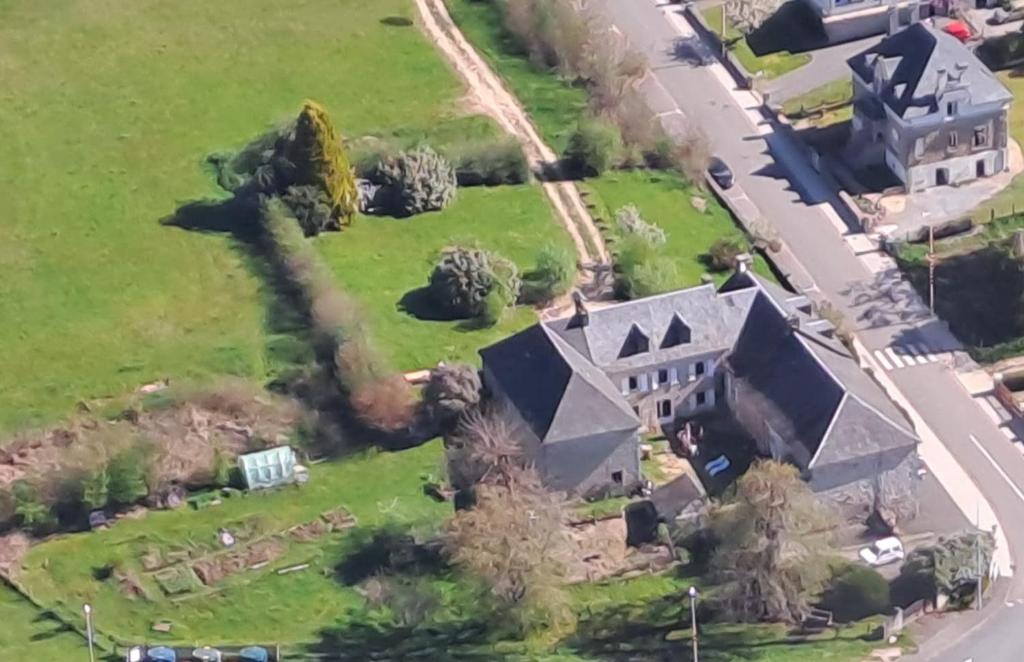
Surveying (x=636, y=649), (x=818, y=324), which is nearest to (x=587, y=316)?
(x=818, y=324)

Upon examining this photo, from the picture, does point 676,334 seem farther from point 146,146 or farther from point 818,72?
point 146,146

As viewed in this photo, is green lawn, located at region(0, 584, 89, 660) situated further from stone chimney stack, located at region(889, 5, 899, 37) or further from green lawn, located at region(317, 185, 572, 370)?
stone chimney stack, located at region(889, 5, 899, 37)

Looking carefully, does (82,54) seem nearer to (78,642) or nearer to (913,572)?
(78,642)

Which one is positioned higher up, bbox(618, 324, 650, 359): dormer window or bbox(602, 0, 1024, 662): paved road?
bbox(618, 324, 650, 359): dormer window

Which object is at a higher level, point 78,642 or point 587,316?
point 587,316

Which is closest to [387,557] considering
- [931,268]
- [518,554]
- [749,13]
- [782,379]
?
[518,554]


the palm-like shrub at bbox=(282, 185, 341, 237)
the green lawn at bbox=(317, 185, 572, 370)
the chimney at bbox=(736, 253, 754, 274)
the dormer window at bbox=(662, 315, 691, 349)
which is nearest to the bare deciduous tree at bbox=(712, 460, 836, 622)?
the dormer window at bbox=(662, 315, 691, 349)
